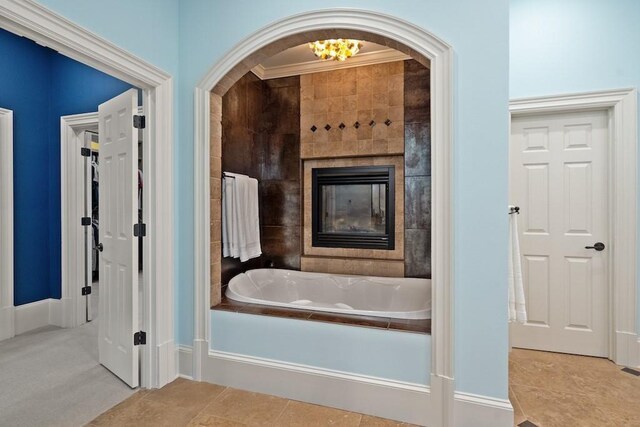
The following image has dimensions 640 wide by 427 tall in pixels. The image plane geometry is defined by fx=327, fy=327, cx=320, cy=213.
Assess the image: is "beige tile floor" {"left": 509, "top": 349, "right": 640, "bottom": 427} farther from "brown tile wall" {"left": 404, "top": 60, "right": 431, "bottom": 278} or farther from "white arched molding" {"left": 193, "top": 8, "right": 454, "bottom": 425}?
"brown tile wall" {"left": 404, "top": 60, "right": 431, "bottom": 278}

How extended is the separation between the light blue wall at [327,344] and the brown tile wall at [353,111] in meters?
1.85

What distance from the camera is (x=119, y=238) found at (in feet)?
7.38

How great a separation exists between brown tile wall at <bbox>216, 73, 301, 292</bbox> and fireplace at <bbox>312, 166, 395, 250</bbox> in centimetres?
25

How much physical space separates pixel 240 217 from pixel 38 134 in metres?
2.12

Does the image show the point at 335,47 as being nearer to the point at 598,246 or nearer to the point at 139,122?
the point at 139,122

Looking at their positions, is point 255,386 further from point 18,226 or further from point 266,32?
point 18,226

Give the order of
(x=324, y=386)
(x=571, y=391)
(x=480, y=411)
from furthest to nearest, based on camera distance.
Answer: (x=571, y=391)
(x=324, y=386)
(x=480, y=411)

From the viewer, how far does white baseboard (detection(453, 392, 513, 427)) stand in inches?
66.0

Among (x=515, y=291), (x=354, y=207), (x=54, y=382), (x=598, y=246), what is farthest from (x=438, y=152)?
(x=54, y=382)

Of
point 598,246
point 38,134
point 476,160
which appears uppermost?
point 38,134

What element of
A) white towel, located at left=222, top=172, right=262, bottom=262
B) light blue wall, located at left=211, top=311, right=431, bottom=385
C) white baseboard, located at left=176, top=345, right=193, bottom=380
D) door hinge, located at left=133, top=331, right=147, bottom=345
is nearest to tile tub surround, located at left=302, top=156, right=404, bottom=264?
white towel, located at left=222, top=172, right=262, bottom=262

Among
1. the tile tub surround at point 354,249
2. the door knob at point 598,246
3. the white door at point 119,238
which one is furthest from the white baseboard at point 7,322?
A: the door knob at point 598,246

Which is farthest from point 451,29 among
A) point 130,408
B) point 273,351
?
point 130,408

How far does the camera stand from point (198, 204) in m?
2.23
